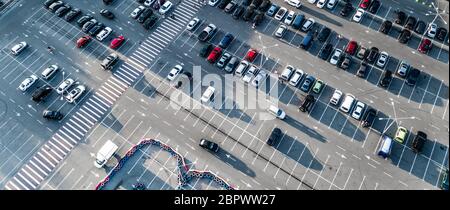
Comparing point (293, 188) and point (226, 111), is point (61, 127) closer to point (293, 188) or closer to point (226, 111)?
point (226, 111)

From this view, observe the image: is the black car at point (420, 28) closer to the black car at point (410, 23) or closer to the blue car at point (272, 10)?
the black car at point (410, 23)

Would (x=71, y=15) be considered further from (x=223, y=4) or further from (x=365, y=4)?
(x=365, y=4)

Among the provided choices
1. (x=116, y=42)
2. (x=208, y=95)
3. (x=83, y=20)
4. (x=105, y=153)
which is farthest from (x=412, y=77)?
(x=83, y=20)

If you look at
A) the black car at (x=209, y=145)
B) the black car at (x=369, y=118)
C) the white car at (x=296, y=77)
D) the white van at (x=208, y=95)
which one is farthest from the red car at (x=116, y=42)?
the black car at (x=369, y=118)

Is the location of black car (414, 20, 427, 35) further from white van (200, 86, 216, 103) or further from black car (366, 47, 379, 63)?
white van (200, 86, 216, 103)
